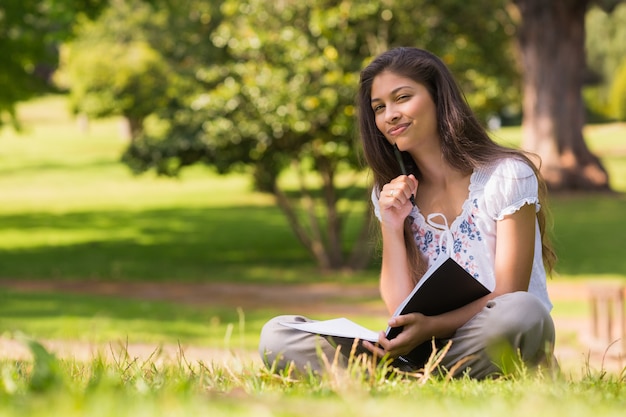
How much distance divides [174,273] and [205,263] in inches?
65.1

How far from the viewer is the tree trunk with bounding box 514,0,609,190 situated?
31.4 meters

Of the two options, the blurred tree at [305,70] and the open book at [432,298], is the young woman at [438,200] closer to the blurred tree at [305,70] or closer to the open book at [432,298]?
the open book at [432,298]

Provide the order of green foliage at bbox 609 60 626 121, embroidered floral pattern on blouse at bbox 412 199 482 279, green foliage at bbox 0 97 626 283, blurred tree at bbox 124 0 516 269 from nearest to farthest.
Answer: embroidered floral pattern on blouse at bbox 412 199 482 279 < blurred tree at bbox 124 0 516 269 < green foliage at bbox 0 97 626 283 < green foliage at bbox 609 60 626 121

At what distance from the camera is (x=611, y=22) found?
54.2 metres

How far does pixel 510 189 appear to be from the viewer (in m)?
4.27

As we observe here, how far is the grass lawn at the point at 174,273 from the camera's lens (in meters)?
2.52

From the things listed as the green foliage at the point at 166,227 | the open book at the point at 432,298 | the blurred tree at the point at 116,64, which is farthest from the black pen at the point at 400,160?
the blurred tree at the point at 116,64

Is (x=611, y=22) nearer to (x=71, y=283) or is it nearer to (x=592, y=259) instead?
(x=592, y=259)

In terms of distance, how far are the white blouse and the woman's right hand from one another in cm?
16

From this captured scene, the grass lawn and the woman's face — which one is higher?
A: the woman's face

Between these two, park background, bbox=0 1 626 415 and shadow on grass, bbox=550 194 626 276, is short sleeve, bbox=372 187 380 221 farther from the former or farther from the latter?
shadow on grass, bbox=550 194 626 276

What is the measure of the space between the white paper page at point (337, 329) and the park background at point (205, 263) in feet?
0.81

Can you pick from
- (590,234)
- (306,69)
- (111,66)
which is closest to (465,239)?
(306,69)

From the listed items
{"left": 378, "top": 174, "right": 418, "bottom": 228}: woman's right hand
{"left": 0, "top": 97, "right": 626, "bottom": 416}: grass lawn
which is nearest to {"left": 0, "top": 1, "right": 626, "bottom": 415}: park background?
{"left": 0, "top": 97, "right": 626, "bottom": 416}: grass lawn
